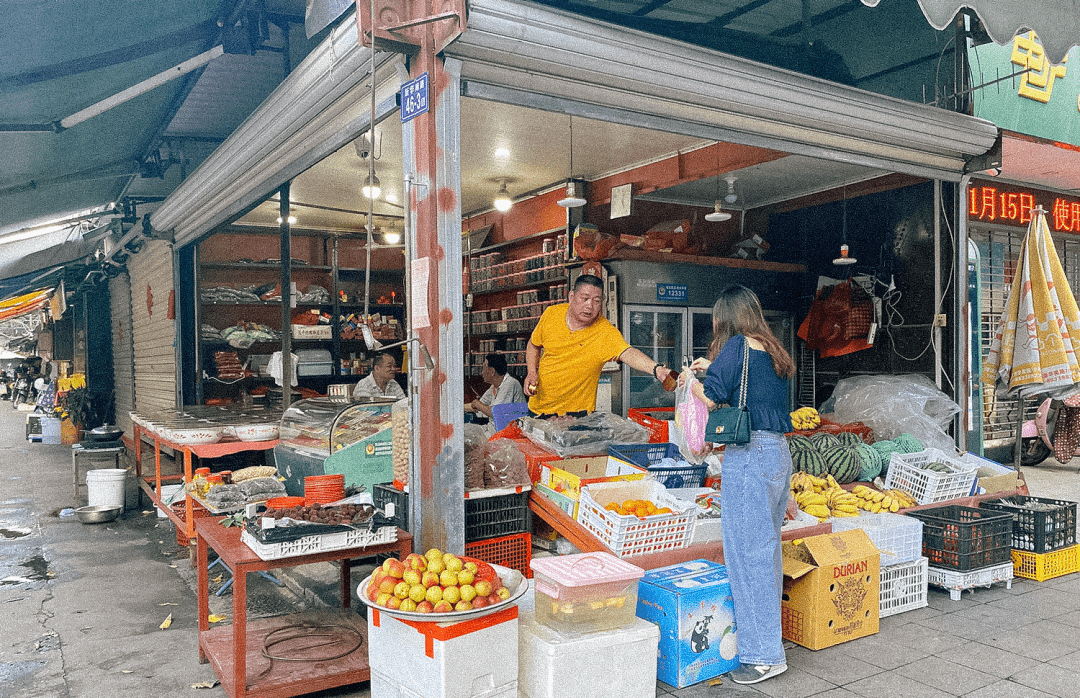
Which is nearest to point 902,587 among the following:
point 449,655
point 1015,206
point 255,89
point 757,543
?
point 757,543

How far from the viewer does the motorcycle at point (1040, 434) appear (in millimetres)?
9672

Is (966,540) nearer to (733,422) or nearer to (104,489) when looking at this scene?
(733,422)

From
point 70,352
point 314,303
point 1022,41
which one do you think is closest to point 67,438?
point 70,352

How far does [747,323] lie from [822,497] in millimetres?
1793

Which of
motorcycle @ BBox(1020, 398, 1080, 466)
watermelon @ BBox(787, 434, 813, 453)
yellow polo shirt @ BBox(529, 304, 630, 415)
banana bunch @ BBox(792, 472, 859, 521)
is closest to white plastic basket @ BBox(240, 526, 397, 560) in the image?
yellow polo shirt @ BBox(529, 304, 630, 415)

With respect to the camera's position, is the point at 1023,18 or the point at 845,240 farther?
the point at 845,240

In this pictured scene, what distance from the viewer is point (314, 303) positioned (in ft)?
37.7

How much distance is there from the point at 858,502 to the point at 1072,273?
8468mm

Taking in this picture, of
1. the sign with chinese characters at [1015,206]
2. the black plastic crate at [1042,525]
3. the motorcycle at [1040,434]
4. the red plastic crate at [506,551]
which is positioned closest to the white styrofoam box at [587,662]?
the red plastic crate at [506,551]

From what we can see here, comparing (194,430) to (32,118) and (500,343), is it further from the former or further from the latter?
(500,343)

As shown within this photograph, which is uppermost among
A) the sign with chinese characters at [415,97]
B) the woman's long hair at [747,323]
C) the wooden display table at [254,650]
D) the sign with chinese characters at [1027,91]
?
the sign with chinese characters at [1027,91]

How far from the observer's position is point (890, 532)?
4.63 metres

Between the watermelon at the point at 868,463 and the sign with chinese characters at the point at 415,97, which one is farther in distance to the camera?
the watermelon at the point at 868,463

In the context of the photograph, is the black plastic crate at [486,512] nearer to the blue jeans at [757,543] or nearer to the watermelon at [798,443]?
the blue jeans at [757,543]
